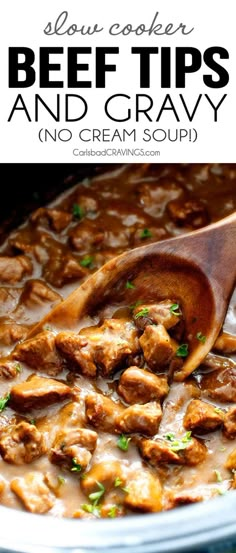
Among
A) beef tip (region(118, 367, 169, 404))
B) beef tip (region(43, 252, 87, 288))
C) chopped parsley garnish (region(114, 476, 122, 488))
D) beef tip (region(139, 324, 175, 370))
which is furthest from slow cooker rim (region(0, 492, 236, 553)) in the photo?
beef tip (region(43, 252, 87, 288))

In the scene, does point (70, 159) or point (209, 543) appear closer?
point (209, 543)

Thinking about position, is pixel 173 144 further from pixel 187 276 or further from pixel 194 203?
pixel 187 276

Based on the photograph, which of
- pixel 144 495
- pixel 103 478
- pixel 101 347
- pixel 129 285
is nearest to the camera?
pixel 144 495

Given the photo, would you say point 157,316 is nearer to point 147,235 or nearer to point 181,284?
point 181,284

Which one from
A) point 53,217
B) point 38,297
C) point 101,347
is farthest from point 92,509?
point 53,217

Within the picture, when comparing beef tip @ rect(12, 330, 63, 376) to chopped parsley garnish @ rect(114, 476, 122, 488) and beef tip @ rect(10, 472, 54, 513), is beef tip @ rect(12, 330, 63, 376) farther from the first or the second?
chopped parsley garnish @ rect(114, 476, 122, 488)

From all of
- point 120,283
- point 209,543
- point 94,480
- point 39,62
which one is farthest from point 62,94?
point 209,543
